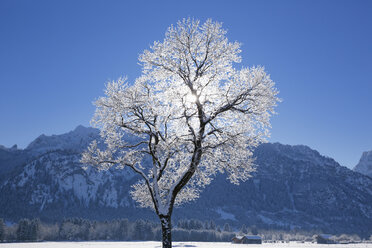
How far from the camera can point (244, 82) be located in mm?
19172

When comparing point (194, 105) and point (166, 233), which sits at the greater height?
point (194, 105)

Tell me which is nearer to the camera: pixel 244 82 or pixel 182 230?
pixel 244 82

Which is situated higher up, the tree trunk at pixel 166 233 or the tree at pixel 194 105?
the tree at pixel 194 105

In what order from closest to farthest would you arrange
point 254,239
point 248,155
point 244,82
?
point 244,82
point 248,155
point 254,239

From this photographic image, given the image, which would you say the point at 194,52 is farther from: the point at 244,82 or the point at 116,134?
the point at 116,134

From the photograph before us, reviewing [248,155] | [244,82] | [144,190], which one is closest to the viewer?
[244,82]

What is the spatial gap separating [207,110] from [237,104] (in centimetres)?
192

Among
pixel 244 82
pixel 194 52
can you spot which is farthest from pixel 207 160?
pixel 194 52

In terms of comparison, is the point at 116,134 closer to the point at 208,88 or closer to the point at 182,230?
the point at 208,88

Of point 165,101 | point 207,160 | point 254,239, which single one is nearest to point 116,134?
point 165,101

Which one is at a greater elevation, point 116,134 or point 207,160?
point 116,134

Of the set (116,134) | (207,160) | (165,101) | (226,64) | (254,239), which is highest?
(226,64)

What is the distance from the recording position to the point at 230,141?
771 inches

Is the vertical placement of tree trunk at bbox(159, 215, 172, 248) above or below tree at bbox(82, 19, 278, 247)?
below
